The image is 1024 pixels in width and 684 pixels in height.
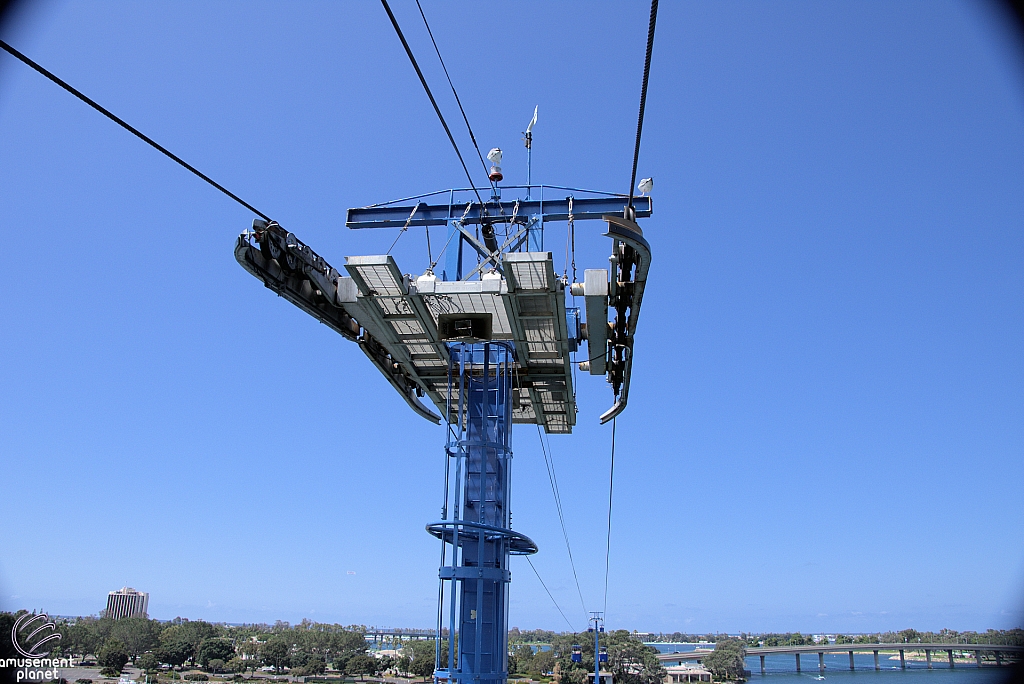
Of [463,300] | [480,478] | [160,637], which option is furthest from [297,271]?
[160,637]

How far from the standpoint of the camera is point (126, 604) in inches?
4663

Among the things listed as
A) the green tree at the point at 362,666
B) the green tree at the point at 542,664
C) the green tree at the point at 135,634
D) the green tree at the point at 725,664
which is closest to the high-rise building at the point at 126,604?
the green tree at the point at 135,634

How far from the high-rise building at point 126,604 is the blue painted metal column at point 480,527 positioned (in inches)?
4743

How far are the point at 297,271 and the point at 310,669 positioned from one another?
114757 mm

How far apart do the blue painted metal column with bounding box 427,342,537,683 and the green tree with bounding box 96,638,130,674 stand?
91.5 m

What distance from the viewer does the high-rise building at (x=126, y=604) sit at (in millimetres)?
114250

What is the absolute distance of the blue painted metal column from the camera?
1714cm

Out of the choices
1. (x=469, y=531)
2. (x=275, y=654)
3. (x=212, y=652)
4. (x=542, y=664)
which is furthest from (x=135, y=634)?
(x=469, y=531)

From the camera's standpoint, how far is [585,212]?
2033 cm

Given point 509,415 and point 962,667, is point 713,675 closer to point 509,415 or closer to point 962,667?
point 962,667

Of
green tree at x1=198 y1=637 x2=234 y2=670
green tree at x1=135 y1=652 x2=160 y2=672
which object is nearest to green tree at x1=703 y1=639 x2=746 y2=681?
green tree at x1=198 y1=637 x2=234 y2=670

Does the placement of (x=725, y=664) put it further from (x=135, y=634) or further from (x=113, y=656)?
(x=113, y=656)

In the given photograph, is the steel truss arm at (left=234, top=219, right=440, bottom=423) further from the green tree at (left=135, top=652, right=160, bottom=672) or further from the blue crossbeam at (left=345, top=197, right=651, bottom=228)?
the green tree at (left=135, top=652, right=160, bottom=672)

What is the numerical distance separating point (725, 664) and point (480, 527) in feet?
457
